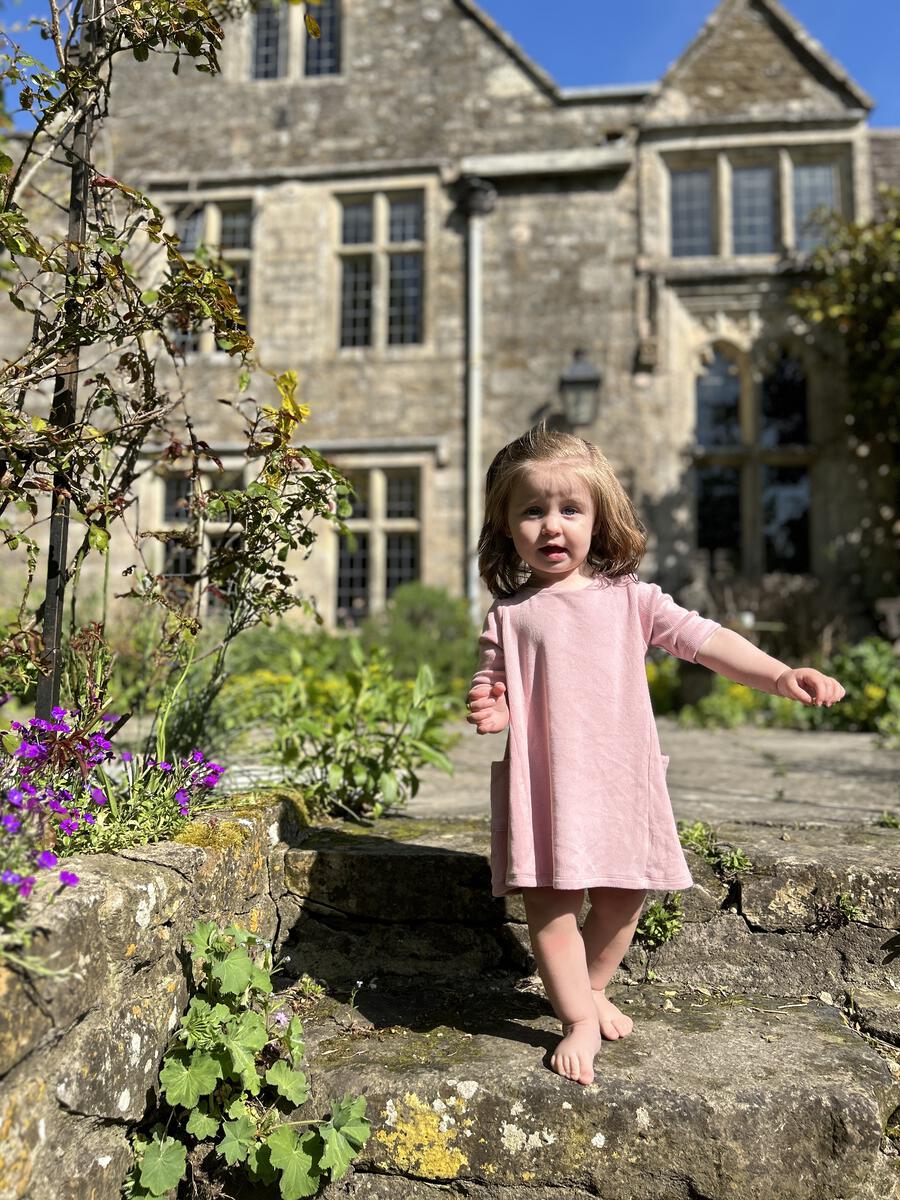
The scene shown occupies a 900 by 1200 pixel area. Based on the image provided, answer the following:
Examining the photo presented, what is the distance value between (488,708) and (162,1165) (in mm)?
1009

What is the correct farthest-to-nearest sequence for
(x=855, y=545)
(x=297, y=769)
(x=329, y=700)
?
(x=855, y=545), (x=329, y=700), (x=297, y=769)

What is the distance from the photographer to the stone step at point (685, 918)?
7.11 ft

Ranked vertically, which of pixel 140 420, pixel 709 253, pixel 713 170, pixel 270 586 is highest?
pixel 713 170

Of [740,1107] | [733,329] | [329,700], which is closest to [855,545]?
[733,329]

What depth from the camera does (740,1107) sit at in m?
1.65

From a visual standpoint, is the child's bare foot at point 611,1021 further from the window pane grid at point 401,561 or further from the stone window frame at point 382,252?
the stone window frame at point 382,252

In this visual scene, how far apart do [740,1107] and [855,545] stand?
826 centimetres

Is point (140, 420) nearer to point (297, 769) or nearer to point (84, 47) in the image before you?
point (84, 47)

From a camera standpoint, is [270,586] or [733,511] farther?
[733,511]

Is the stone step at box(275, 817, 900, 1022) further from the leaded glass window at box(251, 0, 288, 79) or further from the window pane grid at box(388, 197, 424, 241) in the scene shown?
the leaded glass window at box(251, 0, 288, 79)

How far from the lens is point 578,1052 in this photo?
5.76ft

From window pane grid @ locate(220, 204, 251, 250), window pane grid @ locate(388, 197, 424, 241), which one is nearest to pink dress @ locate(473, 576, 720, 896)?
window pane grid @ locate(388, 197, 424, 241)

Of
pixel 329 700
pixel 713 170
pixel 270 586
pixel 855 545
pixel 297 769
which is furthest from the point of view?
pixel 713 170

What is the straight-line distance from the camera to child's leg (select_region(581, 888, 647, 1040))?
6.27 feet
